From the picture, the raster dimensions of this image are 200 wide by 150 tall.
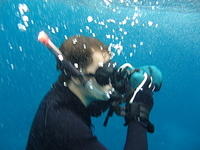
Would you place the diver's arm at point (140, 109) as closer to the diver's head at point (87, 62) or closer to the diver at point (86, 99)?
the diver at point (86, 99)

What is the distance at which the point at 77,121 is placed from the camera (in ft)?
8.59

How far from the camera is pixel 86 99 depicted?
2.92 meters

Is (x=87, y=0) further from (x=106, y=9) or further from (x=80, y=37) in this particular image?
(x=80, y=37)

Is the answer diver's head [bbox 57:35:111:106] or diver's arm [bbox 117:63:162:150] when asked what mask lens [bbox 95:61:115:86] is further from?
diver's arm [bbox 117:63:162:150]

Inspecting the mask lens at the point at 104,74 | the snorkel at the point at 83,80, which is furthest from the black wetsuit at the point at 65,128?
the mask lens at the point at 104,74

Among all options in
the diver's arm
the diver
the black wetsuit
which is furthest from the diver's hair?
the diver's arm

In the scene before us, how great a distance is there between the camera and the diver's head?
2.87 metres

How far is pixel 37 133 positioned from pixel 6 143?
15544 mm

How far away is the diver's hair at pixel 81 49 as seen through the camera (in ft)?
9.55

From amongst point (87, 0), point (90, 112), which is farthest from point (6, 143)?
point (90, 112)

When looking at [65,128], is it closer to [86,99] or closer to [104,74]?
[86,99]

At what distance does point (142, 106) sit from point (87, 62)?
23.2 inches

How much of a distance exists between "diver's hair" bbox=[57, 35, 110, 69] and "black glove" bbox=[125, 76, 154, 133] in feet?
1.53

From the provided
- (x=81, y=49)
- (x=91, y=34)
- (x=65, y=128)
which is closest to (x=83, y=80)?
(x=81, y=49)
